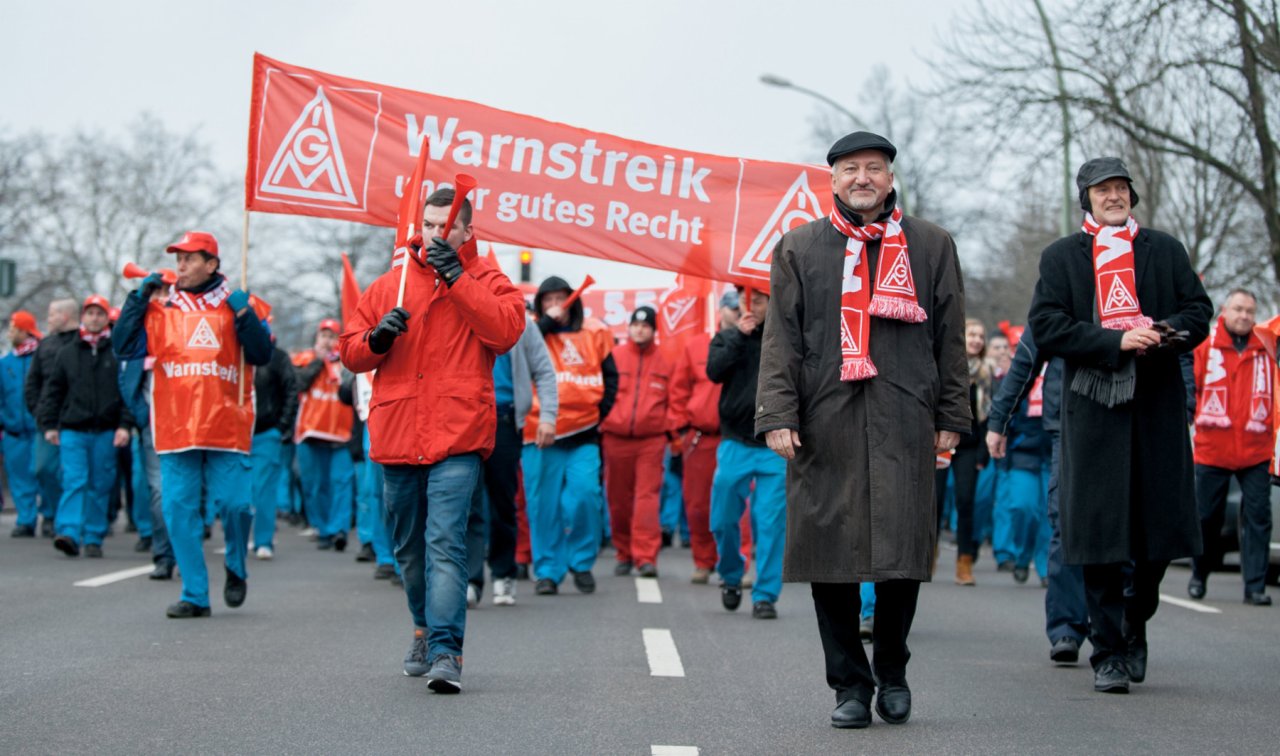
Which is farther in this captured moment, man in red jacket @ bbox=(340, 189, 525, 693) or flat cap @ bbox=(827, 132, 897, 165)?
man in red jacket @ bbox=(340, 189, 525, 693)

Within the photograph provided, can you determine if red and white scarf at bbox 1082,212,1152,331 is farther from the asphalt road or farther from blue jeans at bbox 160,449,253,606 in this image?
blue jeans at bbox 160,449,253,606

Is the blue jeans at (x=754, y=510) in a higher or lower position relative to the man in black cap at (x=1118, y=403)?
lower

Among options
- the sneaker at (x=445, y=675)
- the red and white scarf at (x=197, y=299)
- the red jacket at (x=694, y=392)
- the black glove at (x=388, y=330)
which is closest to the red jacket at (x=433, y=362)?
the black glove at (x=388, y=330)

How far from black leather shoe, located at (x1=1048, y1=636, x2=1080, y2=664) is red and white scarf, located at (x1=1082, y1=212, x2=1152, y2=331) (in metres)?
1.65

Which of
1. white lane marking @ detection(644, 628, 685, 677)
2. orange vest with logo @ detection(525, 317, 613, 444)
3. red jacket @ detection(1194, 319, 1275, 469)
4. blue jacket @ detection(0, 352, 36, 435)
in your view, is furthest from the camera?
blue jacket @ detection(0, 352, 36, 435)

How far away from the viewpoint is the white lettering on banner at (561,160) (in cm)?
1003

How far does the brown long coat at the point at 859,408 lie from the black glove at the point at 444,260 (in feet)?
4.09

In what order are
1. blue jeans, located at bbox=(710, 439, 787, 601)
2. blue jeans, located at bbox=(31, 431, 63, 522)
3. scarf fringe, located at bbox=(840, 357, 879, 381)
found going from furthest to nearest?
blue jeans, located at bbox=(31, 431, 63, 522) → blue jeans, located at bbox=(710, 439, 787, 601) → scarf fringe, located at bbox=(840, 357, 879, 381)

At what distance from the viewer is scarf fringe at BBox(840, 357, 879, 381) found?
6121 millimetres

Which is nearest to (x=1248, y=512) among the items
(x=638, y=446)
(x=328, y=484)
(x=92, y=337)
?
(x=638, y=446)

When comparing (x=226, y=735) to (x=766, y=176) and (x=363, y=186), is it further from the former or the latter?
(x=766, y=176)

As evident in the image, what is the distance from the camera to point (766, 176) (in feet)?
35.4

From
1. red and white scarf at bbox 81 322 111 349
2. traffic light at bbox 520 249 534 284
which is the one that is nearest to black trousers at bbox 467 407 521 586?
red and white scarf at bbox 81 322 111 349

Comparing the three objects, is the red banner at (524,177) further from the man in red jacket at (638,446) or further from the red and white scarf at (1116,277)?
the red and white scarf at (1116,277)
